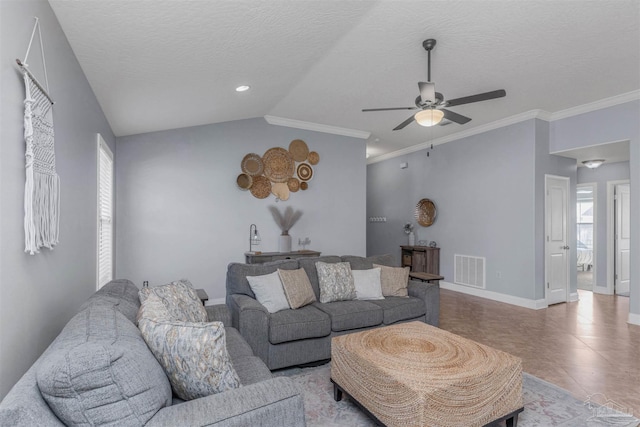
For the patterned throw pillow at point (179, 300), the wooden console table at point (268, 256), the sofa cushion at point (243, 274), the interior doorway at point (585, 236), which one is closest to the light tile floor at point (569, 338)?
the wooden console table at point (268, 256)

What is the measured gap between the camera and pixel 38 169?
1.52m

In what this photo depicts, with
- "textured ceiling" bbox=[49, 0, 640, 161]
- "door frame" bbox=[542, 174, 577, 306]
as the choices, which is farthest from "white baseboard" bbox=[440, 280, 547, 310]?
"textured ceiling" bbox=[49, 0, 640, 161]

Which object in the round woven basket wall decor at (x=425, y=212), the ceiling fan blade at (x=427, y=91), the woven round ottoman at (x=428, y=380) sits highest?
the ceiling fan blade at (x=427, y=91)

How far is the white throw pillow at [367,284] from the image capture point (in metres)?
3.59

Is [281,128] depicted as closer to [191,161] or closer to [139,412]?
[191,161]

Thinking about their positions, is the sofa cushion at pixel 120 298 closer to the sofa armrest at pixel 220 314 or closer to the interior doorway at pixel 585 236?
the sofa armrest at pixel 220 314

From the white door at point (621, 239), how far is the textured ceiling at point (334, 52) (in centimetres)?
273

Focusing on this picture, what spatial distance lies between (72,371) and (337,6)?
2699 millimetres

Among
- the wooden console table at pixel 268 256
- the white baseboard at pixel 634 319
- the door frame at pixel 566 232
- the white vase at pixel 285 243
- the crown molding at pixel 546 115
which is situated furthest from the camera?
the white vase at pixel 285 243

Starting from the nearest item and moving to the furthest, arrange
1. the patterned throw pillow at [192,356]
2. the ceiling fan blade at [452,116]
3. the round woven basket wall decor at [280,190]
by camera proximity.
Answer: the patterned throw pillow at [192,356] < the ceiling fan blade at [452,116] < the round woven basket wall decor at [280,190]

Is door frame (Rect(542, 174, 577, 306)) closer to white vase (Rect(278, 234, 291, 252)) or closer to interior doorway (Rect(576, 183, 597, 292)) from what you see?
interior doorway (Rect(576, 183, 597, 292))

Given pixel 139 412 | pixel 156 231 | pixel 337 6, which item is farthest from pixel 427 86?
pixel 156 231

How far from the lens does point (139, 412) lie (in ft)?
A: 3.76

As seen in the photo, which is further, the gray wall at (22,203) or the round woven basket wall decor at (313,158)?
the round woven basket wall decor at (313,158)
